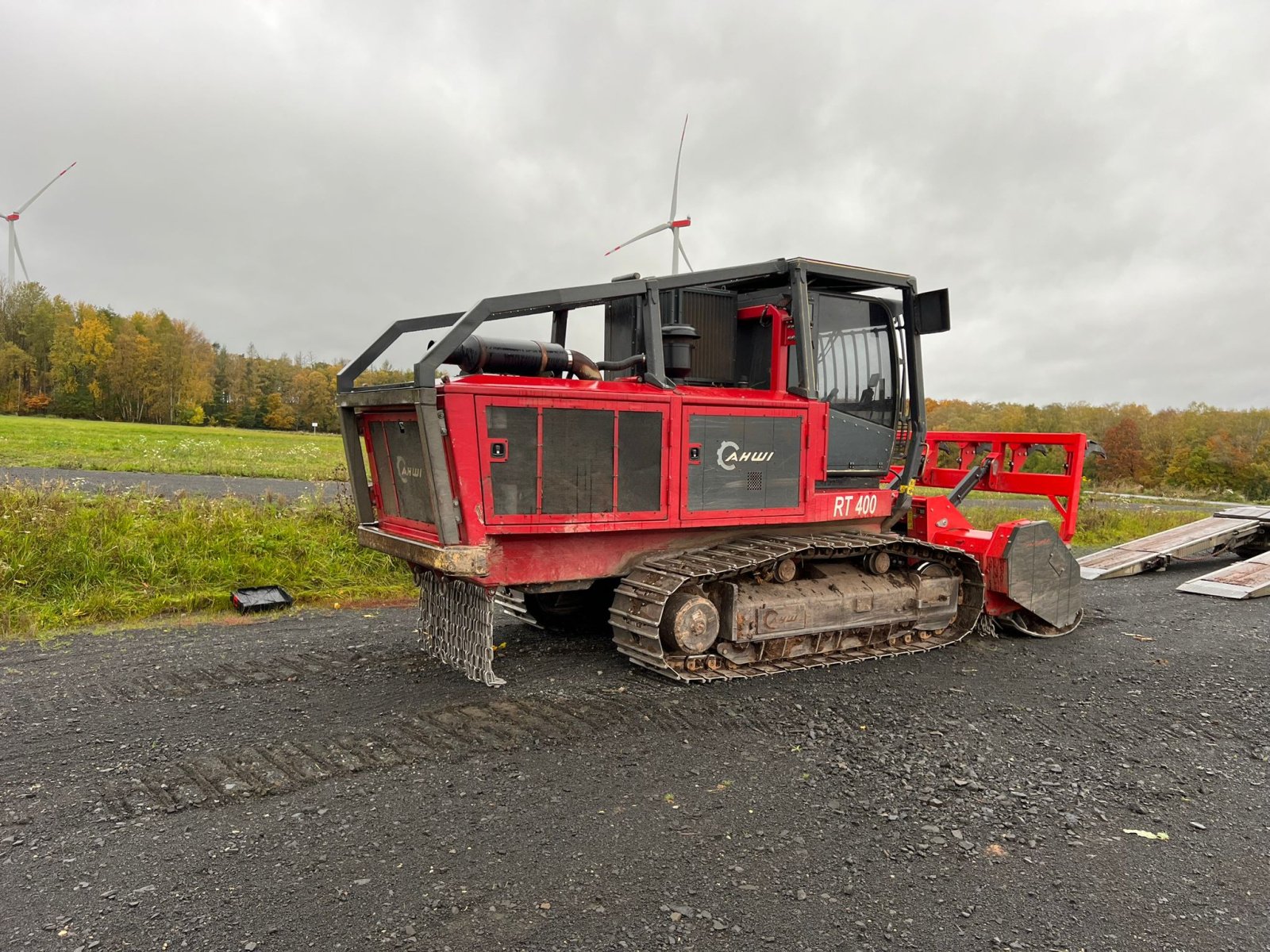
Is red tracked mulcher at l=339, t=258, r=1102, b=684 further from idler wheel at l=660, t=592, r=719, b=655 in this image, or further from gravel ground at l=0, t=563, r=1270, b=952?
gravel ground at l=0, t=563, r=1270, b=952

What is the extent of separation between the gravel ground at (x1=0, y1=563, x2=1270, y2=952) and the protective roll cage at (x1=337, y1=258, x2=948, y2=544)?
1528 millimetres

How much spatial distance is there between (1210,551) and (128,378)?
66.0 metres

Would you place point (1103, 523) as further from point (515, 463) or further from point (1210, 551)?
point (515, 463)

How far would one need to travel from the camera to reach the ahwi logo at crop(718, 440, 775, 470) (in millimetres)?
6270

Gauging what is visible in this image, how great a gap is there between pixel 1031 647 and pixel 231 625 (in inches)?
288

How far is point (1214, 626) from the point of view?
845 cm

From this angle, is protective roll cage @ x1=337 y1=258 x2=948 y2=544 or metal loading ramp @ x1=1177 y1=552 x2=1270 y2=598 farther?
metal loading ramp @ x1=1177 y1=552 x2=1270 y2=598

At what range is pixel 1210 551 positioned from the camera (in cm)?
1241

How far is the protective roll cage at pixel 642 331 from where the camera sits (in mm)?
5266

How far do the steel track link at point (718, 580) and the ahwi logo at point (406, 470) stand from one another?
1.70 m

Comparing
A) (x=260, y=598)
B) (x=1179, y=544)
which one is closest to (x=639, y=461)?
(x=260, y=598)

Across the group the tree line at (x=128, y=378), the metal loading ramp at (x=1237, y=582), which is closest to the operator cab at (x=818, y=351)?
the metal loading ramp at (x=1237, y=582)

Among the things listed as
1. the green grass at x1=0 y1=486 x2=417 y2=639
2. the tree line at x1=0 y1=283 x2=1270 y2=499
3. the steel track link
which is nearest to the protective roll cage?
the steel track link

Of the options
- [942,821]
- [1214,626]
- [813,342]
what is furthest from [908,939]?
[1214,626]
